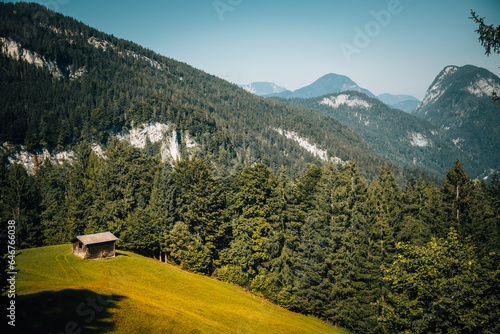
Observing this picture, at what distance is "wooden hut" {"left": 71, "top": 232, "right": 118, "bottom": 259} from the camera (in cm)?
3728

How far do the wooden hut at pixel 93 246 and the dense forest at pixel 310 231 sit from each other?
7.77 m

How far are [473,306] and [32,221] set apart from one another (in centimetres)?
6559

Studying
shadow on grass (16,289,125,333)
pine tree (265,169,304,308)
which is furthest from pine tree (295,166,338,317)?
shadow on grass (16,289,125,333)

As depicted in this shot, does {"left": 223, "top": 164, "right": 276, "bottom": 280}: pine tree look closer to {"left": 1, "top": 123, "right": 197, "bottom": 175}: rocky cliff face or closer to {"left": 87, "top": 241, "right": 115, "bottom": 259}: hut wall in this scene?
{"left": 87, "top": 241, "right": 115, "bottom": 259}: hut wall

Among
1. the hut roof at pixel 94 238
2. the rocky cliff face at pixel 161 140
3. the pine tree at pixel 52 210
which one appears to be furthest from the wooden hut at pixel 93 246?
the rocky cliff face at pixel 161 140

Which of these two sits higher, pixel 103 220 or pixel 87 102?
pixel 87 102

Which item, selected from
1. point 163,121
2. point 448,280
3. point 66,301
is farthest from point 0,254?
point 163,121

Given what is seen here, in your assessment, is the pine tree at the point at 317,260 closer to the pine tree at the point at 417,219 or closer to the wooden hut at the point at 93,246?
the pine tree at the point at 417,219

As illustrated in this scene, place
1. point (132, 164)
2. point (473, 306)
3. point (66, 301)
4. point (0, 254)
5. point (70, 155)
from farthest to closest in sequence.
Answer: point (70, 155)
point (132, 164)
point (66, 301)
point (473, 306)
point (0, 254)

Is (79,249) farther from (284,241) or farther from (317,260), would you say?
(317,260)

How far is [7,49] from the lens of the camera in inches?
6299

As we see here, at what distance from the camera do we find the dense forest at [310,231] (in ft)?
63.2

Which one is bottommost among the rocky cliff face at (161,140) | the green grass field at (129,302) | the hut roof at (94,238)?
the green grass field at (129,302)

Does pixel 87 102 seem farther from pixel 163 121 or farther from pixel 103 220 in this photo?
pixel 103 220
